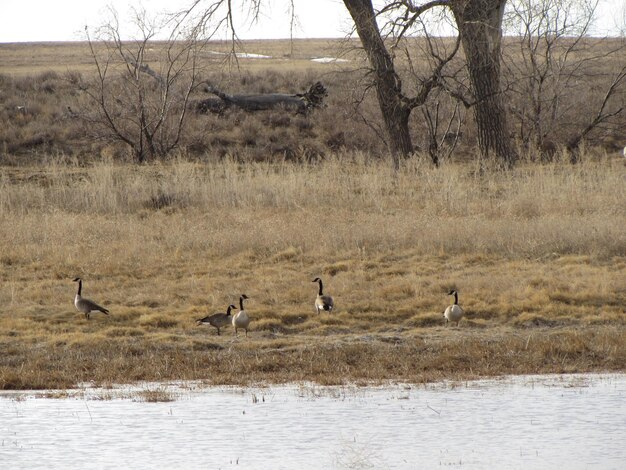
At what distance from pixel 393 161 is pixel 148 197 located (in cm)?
685

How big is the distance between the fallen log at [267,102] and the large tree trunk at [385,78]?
14.1m

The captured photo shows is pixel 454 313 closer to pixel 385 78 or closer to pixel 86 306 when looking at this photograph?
pixel 86 306

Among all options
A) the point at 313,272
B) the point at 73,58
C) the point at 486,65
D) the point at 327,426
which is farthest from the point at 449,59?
the point at 73,58

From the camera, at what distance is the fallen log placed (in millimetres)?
40219

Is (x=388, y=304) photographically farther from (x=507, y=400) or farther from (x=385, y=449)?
(x=385, y=449)

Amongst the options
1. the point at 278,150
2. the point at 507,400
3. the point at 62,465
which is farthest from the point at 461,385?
the point at 278,150

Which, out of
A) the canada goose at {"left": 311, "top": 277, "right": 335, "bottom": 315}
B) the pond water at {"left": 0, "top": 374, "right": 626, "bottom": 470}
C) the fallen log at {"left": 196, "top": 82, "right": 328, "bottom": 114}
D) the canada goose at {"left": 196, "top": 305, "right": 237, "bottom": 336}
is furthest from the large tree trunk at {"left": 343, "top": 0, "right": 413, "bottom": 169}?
the pond water at {"left": 0, "top": 374, "right": 626, "bottom": 470}

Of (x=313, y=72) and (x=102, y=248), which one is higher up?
(x=313, y=72)

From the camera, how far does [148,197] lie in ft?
71.6

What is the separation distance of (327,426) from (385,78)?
18.3 meters

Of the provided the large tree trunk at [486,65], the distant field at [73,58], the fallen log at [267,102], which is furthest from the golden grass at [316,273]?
the distant field at [73,58]

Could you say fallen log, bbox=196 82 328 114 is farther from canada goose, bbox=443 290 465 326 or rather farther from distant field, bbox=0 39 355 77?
canada goose, bbox=443 290 465 326

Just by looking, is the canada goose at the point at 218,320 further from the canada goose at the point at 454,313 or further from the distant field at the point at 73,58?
the distant field at the point at 73,58

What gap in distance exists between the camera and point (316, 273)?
51.6ft
